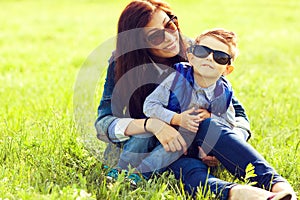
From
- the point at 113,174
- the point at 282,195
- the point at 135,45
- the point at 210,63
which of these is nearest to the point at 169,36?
the point at 135,45

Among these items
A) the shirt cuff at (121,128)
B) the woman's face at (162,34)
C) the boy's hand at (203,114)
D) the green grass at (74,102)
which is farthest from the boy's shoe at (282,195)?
the woman's face at (162,34)

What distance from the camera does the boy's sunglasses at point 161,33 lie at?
13.5ft

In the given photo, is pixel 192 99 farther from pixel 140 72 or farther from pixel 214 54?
pixel 140 72

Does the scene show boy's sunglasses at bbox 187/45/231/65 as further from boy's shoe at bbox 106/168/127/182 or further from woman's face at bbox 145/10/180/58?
boy's shoe at bbox 106/168/127/182

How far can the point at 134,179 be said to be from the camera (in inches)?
149

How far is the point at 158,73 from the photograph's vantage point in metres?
4.18

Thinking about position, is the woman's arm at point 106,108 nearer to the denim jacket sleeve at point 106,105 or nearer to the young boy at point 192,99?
the denim jacket sleeve at point 106,105

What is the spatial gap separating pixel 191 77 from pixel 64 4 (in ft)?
61.4

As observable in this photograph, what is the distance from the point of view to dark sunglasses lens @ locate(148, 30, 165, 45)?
411 centimetres

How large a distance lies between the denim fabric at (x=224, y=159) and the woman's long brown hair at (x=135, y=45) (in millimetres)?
595

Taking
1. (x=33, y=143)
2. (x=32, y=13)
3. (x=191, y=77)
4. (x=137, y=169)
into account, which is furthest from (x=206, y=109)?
(x=32, y=13)

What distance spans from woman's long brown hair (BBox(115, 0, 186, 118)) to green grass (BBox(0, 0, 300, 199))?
1.73ft

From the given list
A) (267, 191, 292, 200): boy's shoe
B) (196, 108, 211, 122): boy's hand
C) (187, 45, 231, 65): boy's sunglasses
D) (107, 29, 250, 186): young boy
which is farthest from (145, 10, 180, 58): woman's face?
(267, 191, 292, 200): boy's shoe

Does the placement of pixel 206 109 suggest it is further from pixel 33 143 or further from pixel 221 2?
pixel 221 2
